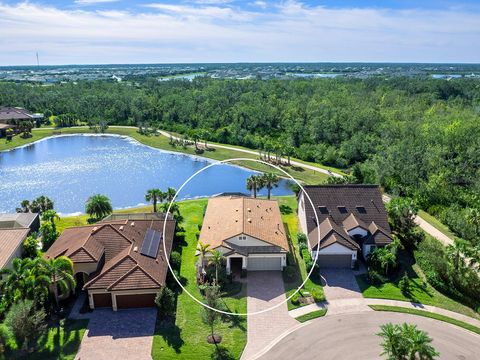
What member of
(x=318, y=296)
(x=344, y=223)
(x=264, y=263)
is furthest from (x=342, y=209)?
(x=318, y=296)

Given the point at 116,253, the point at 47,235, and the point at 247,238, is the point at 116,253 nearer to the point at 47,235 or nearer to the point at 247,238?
the point at 47,235

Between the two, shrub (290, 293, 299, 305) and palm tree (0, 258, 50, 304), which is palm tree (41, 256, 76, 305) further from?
shrub (290, 293, 299, 305)

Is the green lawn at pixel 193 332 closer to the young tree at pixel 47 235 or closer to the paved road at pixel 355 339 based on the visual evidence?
the paved road at pixel 355 339

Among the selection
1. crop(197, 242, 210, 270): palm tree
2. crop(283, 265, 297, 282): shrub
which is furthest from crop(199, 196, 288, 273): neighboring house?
crop(197, 242, 210, 270): palm tree

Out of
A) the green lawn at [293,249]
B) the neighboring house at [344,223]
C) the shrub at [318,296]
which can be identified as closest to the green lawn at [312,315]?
the shrub at [318,296]

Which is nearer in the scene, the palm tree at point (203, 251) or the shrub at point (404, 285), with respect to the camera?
the shrub at point (404, 285)
